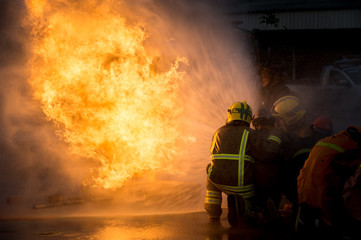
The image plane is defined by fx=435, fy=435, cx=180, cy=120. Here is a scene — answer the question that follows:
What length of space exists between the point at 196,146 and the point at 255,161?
5333 millimetres

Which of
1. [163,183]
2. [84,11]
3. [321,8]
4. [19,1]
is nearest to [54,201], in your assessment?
[163,183]

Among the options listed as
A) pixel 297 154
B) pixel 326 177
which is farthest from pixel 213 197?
pixel 326 177

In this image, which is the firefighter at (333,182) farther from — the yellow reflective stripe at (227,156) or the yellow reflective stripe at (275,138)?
the yellow reflective stripe at (227,156)

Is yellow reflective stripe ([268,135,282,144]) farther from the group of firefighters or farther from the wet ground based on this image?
the wet ground

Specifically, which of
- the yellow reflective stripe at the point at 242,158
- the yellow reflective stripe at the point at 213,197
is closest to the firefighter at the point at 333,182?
the yellow reflective stripe at the point at 242,158

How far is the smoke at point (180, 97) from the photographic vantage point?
32.5ft

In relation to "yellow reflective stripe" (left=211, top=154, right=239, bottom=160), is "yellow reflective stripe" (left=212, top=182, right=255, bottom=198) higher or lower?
lower

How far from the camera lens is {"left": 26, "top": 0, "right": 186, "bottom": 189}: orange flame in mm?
8188

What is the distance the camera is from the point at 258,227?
5.91 m

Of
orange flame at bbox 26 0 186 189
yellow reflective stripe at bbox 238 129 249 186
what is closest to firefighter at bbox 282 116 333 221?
yellow reflective stripe at bbox 238 129 249 186

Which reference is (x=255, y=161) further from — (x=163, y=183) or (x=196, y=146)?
(x=196, y=146)

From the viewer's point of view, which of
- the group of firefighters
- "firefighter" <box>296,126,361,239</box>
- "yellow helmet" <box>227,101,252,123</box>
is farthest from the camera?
"yellow helmet" <box>227,101,252,123</box>

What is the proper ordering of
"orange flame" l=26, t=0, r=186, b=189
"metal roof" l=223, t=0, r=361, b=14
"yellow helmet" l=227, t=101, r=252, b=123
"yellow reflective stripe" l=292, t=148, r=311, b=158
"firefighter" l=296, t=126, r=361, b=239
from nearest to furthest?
"firefighter" l=296, t=126, r=361, b=239
"yellow reflective stripe" l=292, t=148, r=311, b=158
"yellow helmet" l=227, t=101, r=252, b=123
"orange flame" l=26, t=0, r=186, b=189
"metal roof" l=223, t=0, r=361, b=14

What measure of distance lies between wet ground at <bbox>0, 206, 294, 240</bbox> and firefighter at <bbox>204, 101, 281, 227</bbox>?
32 centimetres
